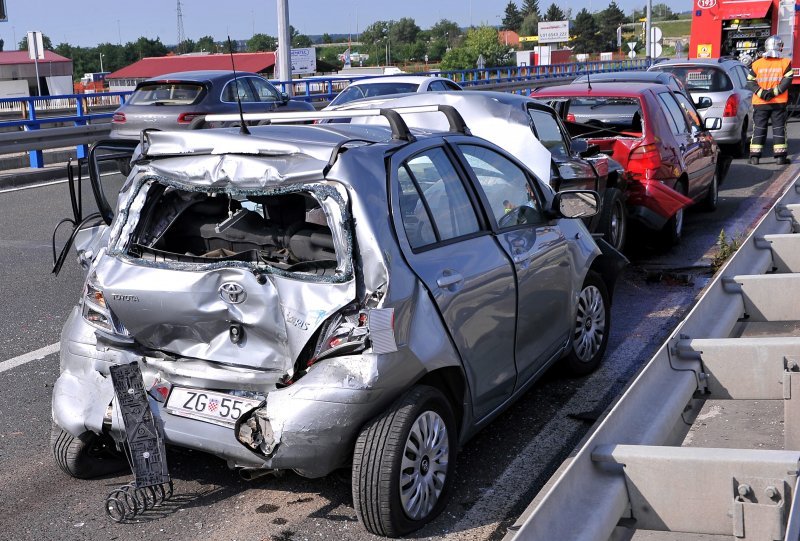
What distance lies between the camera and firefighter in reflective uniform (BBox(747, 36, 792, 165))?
55.2ft

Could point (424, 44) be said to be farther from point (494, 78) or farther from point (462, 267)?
point (462, 267)

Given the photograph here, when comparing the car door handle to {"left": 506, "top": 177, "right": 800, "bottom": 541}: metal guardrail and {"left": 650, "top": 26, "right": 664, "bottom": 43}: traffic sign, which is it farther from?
{"left": 650, "top": 26, "right": 664, "bottom": 43}: traffic sign

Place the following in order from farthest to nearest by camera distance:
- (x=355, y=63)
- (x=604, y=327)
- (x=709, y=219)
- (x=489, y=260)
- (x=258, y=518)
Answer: (x=355, y=63) < (x=709, y=219) < (x=604, y=327) < (x=489, y=260) < (x=258, y=518)

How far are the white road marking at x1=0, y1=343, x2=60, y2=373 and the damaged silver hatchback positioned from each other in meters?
1.90

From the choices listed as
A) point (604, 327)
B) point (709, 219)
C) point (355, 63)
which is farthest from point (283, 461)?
point (355, 63)

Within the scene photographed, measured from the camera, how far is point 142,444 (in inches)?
169

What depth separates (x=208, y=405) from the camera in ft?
13.8

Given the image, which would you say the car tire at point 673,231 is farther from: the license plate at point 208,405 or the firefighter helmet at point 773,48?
the firefighter helmet at point 773,48

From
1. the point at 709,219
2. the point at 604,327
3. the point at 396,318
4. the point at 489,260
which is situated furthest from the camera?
the point at 709,219

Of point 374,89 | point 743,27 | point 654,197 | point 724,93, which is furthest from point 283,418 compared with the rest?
point 743,27

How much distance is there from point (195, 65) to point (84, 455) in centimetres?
7745

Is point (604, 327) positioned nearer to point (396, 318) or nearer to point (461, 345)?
point (461, 345)

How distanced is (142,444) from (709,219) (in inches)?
368

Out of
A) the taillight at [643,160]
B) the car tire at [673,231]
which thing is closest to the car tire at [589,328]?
the taillight at [643,160]
